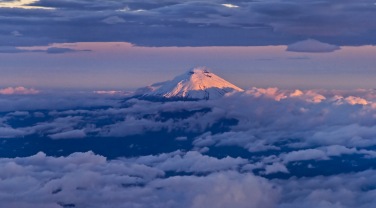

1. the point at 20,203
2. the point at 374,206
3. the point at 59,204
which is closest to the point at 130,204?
the point at 59,204

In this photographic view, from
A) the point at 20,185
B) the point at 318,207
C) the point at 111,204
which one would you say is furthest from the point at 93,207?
the point at 318,207

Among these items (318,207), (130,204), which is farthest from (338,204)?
(130,204)

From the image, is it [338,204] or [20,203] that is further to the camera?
[338,204]

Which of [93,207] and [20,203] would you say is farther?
[93,207]

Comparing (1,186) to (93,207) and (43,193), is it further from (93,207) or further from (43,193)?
(93,207)

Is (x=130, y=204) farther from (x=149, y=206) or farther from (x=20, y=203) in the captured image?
(x=20, y=203)

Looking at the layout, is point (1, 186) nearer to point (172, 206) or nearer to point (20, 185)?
point (20, 185)

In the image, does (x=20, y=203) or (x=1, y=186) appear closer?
(x=20, y=203)
